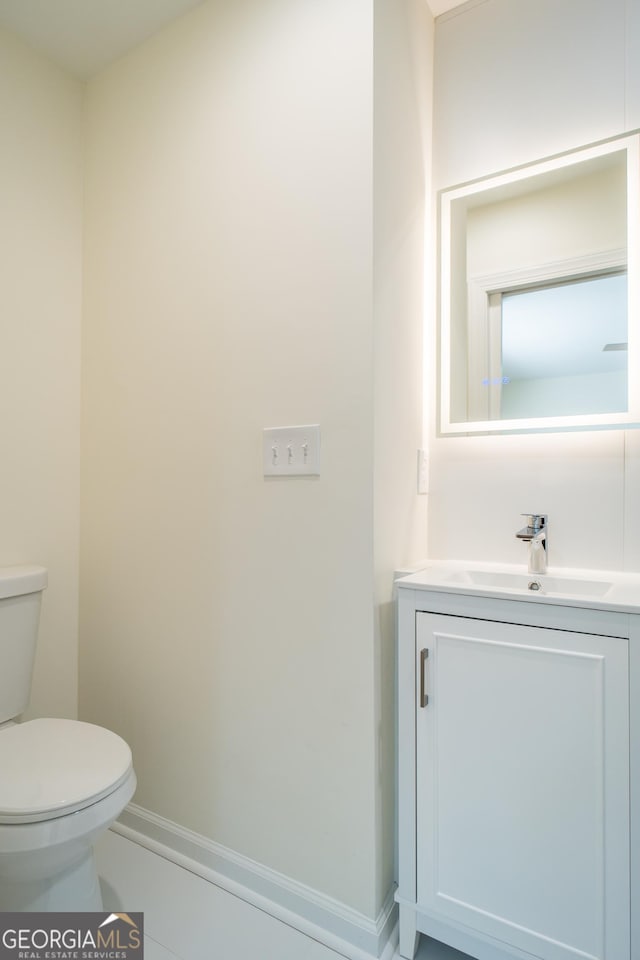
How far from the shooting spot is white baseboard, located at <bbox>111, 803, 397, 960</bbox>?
120 centimetres

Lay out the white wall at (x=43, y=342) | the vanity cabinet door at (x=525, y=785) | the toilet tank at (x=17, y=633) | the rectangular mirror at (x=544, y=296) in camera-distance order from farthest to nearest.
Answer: the white wall at (x=43, y=342), the toilet tank at (x=17, y=633), the rectangular mirror at (x=544, y=296), the vanity cabinet door at (x=525, y=785)

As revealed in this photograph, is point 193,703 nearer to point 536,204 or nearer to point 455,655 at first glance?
point 455,655

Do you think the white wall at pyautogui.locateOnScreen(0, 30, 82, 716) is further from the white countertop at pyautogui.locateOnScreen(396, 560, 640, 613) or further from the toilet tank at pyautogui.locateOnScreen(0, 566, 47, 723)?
the white countertop at pyautogui.locateOnScreen(396, 560, 640, 613)

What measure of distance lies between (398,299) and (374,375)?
11.1 inches

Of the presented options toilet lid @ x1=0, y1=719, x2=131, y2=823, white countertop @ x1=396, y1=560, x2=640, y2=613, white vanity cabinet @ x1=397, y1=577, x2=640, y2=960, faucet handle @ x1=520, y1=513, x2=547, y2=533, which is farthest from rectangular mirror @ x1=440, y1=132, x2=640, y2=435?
toilet lid @ x1=0, y1=719, x2=131, y2=823

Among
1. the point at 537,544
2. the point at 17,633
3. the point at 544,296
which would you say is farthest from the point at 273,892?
the point at 544,296

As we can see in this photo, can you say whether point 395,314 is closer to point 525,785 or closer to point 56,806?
point 525,785

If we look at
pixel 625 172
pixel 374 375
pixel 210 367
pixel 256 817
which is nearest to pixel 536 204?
pixel 625 172

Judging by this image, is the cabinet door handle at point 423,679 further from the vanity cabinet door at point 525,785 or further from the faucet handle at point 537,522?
the faucet handle at point 537,522

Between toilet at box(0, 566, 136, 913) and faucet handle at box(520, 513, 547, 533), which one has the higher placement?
faucet handle at box(520, 513, 547, 533)

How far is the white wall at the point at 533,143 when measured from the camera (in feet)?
4.29

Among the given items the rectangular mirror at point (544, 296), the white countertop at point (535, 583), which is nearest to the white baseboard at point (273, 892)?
the white countertop at point (535, 583)

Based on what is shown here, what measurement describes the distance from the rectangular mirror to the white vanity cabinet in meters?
0.56

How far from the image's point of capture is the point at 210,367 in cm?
147
